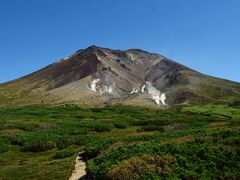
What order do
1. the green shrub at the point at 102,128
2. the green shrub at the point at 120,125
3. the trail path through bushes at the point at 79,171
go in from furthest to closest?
1. the green shrub at the point at 120,125
2. the green shrub at the point at 102,128
3. the trail path through bushes at the point at 79,171

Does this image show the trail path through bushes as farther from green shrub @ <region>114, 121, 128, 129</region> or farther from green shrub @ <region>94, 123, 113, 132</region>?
green shrub @ <region>114, 121, 128, 129</region>

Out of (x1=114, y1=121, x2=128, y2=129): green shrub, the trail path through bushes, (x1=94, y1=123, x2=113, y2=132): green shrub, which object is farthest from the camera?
(x1=114, y1=121, x2=128, y2=129): green shrub

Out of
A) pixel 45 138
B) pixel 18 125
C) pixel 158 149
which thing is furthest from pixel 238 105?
pixel 158 149

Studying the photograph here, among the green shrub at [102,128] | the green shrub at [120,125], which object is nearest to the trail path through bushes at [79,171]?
the green shrub at [102,128]

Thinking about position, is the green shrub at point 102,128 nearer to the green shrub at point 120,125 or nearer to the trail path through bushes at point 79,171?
the green shrub at point 120,125

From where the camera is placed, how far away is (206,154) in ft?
115

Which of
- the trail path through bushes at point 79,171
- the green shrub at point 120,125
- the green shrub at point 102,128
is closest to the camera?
the trail path through bushes at point 79,171

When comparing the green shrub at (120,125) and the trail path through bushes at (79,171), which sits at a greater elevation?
the green shrub at (120,125)

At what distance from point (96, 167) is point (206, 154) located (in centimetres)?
953

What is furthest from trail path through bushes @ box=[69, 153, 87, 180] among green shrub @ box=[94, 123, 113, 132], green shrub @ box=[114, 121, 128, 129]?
green shrub @ box=[114, 121, 128, 129]

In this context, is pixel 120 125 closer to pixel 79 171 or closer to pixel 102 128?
pixel 102 128

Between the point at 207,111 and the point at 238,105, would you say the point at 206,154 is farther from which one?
the point at 238,105

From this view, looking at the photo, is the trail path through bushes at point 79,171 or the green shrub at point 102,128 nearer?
the trail path through bushes at point 79,171

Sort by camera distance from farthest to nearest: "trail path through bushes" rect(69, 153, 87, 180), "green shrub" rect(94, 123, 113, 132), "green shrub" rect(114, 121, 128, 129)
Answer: "green shrub" rect(114, 121, 128, 129) < "green shrub" rect(94, 123, 113, 132) < "trail path through bushes" rect(69, 153, 87, 180)
